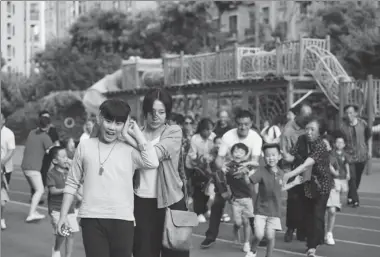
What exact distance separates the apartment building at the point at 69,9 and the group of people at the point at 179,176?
4405cm

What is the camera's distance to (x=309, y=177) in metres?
11.1

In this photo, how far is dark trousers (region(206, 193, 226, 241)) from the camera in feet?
39.1

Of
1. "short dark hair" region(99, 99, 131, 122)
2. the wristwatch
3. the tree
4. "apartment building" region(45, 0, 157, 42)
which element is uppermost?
"apartment building" region(45, 0, 157, 42)

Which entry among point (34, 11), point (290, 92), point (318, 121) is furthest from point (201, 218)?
point (34, 11)

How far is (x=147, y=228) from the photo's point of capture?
704 centimetres

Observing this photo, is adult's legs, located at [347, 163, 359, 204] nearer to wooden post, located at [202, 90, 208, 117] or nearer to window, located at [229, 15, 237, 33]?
wooden post, located at [202, 90, 208, 117]

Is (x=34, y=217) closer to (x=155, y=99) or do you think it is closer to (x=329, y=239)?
(x=329, y=239)

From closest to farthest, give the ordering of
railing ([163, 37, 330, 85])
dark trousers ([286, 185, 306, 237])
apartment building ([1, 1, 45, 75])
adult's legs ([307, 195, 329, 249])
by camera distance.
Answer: adult's legs ([307, 195, 329, 249]) < dark trousers ([286, 185, 306, 237]) < railing ([163, 37, 330, 85]) < apartment building ([1, 1, 45, 75])

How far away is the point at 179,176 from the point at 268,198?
3.24 m

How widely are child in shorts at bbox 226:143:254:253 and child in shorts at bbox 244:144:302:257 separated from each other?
845mm

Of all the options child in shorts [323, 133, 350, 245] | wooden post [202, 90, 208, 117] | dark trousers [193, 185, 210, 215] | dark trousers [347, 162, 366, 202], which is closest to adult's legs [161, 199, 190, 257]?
child in shorts [323, 133, 350, 245]

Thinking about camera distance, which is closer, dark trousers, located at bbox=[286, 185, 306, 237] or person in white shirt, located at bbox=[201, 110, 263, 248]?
person in white shirt, located at bbox=[201, 110, 263, 248]

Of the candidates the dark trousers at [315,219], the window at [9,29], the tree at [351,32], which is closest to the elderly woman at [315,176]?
the dark trousers at [315,219]

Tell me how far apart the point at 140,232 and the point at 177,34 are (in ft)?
137
